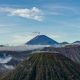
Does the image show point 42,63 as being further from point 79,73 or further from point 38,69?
point 79,73

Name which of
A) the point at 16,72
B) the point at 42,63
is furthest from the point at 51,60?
the point at 16,72

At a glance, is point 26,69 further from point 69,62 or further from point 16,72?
point 69,62

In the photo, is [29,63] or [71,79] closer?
[71,79]

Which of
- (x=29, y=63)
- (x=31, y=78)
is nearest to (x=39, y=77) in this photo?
(x=31, y=78)

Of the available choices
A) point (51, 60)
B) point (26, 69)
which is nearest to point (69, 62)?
point (51, 60)

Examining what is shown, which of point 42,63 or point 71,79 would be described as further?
point 42,63
